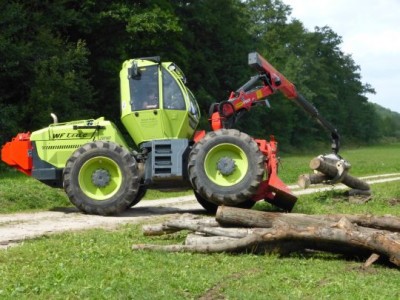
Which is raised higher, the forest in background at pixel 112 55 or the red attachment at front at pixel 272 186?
the forest in background at pixel 112 55

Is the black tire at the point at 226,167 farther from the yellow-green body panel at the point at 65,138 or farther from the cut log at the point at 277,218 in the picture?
the cut log at the point at 277,218

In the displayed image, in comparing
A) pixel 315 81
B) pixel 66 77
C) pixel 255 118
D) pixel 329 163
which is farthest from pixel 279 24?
pixel 329 163

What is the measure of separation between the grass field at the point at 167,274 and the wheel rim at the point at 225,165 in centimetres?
267

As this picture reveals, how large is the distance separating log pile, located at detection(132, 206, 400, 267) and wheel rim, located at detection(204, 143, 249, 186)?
3.01 meters

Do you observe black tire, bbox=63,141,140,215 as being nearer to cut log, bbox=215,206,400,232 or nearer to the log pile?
the log pile

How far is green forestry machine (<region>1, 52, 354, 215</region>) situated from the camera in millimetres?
12391

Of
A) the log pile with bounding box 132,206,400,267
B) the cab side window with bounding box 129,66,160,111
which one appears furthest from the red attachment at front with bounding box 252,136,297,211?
the log pile with bounding box 132,206,400,267

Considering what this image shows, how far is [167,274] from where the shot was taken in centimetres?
734

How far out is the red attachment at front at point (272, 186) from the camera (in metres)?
12.5

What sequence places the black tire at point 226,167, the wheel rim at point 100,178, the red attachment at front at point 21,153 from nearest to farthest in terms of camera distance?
the black tire at point 226,167 < the wheel rim at point 100,178 < the red attachment at front at point 21,153

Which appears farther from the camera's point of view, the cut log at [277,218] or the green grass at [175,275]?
the cut log at [277,218]

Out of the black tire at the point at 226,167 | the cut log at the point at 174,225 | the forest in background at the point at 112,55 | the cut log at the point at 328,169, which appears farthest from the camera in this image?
the forest in background at the point at 112,55

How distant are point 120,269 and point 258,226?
227 centimetres

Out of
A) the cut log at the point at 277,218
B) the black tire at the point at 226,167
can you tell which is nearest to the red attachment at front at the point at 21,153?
the black tire at the point at 226,167
